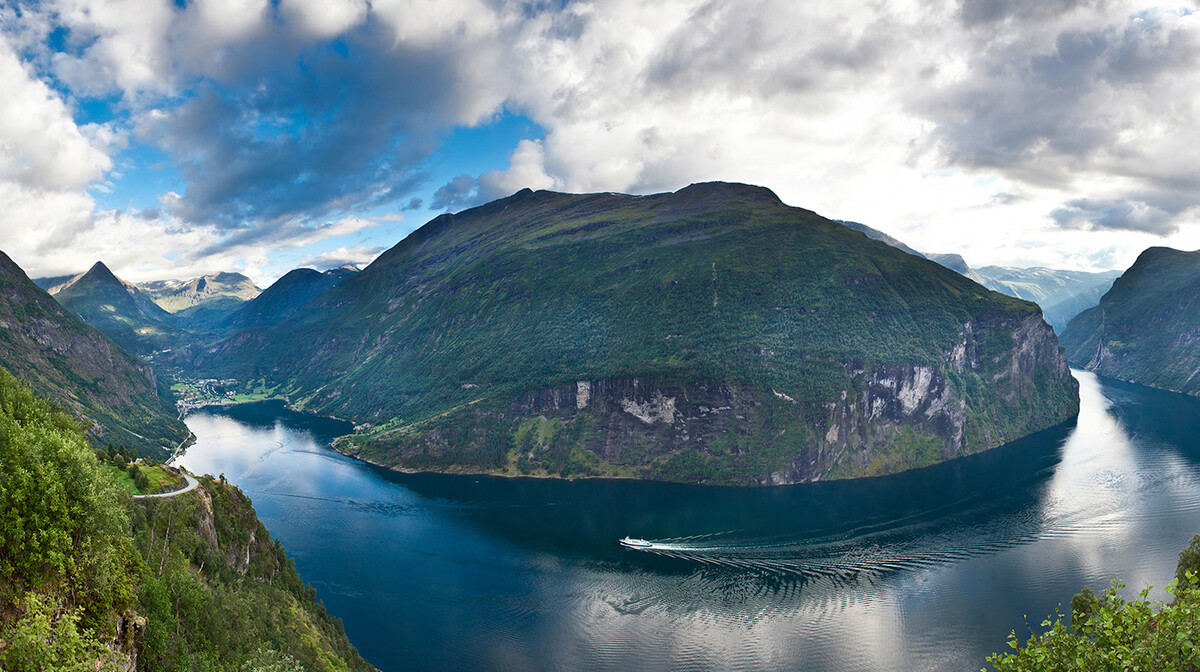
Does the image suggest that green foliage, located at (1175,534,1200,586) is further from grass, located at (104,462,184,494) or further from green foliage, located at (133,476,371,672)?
grass, located at (104,462,184,494)

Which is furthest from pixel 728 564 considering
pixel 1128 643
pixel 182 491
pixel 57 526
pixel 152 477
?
pixel 57 526

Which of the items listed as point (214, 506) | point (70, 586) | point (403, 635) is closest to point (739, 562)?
point (403, 635)

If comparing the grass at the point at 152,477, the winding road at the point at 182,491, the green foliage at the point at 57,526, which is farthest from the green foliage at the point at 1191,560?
the grass at the point at 152,477

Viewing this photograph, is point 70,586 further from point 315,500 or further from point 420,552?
point 315,500

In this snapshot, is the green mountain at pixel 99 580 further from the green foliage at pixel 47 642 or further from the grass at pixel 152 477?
the grass at pixel 152 477

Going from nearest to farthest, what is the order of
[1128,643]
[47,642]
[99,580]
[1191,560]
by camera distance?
1. [1128,643]
2. [47,642]
3. [99,580]
4. [1191,560]

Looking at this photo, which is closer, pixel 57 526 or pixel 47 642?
pixel 47 642

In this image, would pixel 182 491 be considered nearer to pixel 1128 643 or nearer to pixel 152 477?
pixel 152 477
